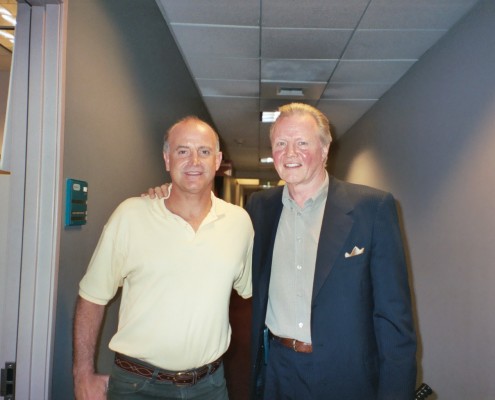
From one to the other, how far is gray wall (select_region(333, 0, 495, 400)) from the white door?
2413mm

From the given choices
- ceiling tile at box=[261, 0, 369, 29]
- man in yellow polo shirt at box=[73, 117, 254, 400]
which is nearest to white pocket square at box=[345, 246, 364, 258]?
man in yellow polo shirt at box=[73, 117, 254, 400]

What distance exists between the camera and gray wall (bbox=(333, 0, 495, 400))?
7.47ft

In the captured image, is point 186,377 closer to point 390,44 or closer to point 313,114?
point 313,114

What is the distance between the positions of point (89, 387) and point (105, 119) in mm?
1154

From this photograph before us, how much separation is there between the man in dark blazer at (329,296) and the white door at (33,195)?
0.87 meters

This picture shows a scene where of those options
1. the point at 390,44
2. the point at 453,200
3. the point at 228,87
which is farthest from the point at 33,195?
the point at 228,87

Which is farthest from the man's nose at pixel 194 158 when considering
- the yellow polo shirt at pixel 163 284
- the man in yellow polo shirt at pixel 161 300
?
the yellow polo shirt at pixel 163 284

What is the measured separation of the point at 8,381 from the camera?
1.21 m

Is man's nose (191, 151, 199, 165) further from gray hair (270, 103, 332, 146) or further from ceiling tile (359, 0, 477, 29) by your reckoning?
ceiling tile (359, 0, 477, 29)

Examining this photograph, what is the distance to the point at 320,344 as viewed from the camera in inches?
56.0

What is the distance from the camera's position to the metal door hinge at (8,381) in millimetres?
1204

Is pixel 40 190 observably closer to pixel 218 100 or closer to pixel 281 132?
pixel 281 132

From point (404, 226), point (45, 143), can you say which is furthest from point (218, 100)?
point (45, 143)

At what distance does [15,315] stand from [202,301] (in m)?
0.66
